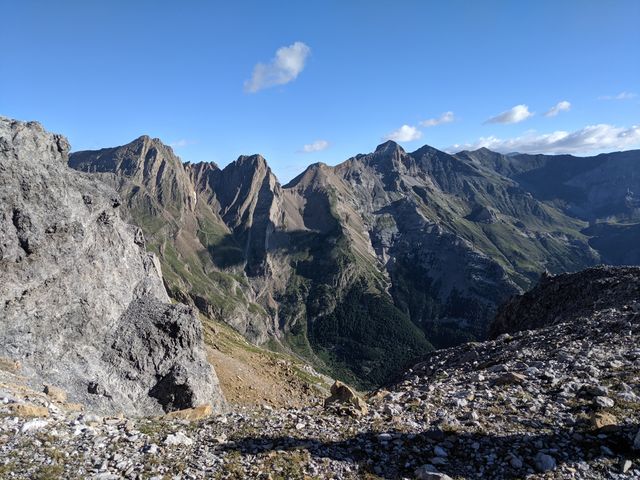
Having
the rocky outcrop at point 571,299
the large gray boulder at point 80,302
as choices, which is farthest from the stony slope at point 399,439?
the large gray boulder at point 80,302

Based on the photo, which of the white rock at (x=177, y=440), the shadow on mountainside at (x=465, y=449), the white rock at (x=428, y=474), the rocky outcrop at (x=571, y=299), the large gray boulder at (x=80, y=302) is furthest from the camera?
the rocky outcrop at (x=571, y=299)

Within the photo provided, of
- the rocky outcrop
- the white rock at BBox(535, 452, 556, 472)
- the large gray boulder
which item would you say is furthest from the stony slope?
the large gray boulder

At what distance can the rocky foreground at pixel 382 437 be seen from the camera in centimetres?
1237

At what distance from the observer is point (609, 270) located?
168ft

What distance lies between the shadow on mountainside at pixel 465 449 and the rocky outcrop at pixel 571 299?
874 inches

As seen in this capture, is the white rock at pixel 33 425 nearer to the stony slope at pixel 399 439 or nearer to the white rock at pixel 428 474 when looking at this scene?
the stony slope at pixel 399 439

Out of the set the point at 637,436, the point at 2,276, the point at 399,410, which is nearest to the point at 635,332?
the point at 637,436

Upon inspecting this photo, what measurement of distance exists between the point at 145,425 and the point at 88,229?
3260 cm

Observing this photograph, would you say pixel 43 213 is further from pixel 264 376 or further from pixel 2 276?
pixel 264 376

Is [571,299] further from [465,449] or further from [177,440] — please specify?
[177,440]

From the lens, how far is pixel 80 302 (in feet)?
128

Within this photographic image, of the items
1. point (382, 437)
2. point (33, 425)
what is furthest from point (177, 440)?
point (382, 437)

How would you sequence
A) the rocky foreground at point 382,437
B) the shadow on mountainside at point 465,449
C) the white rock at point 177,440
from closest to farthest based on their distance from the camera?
the rocky foreground at point 382,437 < the shadow on mountainside at point 465,449 < the white rock at point 177,440

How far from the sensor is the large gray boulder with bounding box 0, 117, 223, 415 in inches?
1336
